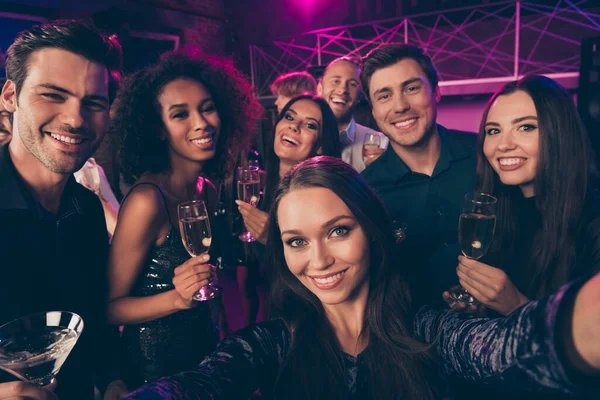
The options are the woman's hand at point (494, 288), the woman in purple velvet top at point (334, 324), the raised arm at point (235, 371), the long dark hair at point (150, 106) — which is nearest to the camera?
the raised arm at point (235, 371)

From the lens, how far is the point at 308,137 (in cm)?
283

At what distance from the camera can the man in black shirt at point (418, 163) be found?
7.14 feet

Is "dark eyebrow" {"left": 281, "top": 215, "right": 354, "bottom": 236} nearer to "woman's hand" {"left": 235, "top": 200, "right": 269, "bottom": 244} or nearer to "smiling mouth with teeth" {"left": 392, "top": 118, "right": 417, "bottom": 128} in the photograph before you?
"woman's hand" {"left": 235, "top": 200, "right": 269, "bottom": 244}

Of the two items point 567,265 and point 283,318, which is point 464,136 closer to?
point 567,265

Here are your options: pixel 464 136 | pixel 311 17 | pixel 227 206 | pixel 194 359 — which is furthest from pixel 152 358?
pixel 311 17

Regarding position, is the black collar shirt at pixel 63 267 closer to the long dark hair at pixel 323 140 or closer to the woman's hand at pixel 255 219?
the woman's hand at pixel 255 219

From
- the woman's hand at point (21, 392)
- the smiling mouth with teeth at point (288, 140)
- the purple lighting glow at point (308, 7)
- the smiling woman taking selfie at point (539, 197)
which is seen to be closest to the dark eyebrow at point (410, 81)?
the smiling woman taking selfie at point (539, 197)

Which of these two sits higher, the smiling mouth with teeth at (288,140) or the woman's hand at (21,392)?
the smiling mouth with teeth at (288,140)

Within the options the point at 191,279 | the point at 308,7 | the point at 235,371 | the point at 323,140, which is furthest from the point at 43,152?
the point at 308,7

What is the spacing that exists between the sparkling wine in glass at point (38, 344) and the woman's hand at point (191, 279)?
0.45 meters

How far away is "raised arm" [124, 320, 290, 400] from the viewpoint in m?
1.02

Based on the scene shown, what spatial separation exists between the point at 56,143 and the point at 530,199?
6.48 feet

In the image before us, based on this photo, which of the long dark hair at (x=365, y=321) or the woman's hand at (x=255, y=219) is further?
the woman's hand at (x=255, y=219)

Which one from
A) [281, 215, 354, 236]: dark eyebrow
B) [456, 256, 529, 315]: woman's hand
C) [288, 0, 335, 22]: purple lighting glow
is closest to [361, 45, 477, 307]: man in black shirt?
[456, 256, 529, 315]: woman's hand
